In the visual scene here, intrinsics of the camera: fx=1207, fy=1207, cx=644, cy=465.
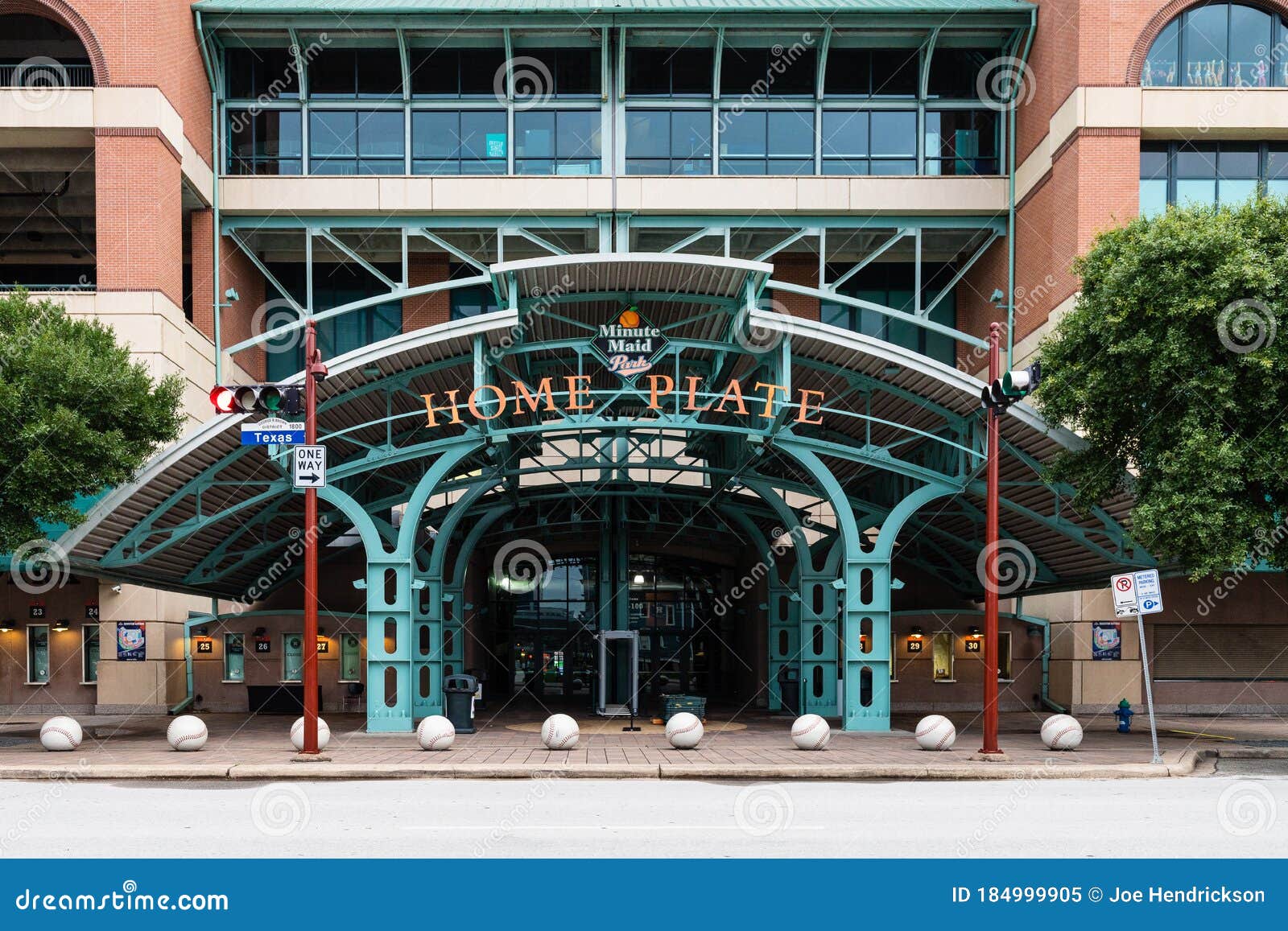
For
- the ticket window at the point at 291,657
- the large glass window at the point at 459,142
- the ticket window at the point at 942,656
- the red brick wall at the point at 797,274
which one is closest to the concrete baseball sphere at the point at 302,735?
the ticket window at the point at 291,657

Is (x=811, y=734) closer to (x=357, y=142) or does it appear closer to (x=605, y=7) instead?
(x=605, y=7)

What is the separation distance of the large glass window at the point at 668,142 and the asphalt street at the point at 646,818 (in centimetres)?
2177

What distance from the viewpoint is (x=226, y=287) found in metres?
34.0

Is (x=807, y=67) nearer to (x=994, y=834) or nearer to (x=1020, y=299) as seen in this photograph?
(x=1020, y=299)

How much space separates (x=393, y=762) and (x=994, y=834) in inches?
386

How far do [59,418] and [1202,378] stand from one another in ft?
63.0

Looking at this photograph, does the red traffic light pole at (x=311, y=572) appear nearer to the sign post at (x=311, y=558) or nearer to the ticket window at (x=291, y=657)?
the sign post at (x=311, y=558)

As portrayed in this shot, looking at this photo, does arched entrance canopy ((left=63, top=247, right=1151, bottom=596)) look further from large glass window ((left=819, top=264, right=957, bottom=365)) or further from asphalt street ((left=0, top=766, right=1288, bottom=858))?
large glass window ((left=819, top=264, right=957, bottom=365))

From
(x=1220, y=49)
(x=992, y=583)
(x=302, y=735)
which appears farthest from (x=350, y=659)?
(x=1220, y=49)

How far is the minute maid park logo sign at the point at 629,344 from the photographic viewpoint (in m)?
22.0

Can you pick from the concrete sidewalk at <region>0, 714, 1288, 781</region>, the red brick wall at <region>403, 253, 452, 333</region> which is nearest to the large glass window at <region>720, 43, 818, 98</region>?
the red brick wall at <region>403, 253, 452, 333</region>

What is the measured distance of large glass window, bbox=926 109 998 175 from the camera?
1352 inches
